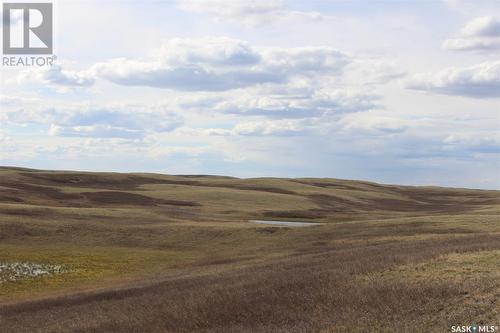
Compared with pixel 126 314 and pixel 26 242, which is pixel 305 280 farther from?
pixel 26 242

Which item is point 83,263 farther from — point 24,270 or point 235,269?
point 235,269

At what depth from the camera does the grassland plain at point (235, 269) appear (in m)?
15.6

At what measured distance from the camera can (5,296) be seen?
38.2 m

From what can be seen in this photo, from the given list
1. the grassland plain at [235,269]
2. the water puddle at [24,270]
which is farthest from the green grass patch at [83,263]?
the water puddle at [24,270]

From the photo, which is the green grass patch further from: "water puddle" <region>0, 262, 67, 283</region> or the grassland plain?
"water puddle" <region>0, 262, 67, 283</region>

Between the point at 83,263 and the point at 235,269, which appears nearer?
the point at 235,269

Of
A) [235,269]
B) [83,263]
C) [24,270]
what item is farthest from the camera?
[83,263]

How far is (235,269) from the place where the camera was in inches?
1364

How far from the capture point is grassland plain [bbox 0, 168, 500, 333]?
51.1ft

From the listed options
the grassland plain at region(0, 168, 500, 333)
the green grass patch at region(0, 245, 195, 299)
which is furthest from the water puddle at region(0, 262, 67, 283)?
the grassland plain at region(0, 168, 500, 333)

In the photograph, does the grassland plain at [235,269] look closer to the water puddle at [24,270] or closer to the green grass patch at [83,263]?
the green grass patch at [83,263]

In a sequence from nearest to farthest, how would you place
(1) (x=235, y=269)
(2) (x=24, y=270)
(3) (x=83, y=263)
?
(1) (x=235, y=269), (2) (x=24, y=270), (3) (x=83, y=263)

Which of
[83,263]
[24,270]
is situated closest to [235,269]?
[83,263]

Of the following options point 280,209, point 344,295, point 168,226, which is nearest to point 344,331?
→ point 344,295
